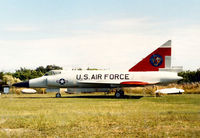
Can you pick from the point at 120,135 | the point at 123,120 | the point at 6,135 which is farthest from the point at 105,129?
the point at 6,135

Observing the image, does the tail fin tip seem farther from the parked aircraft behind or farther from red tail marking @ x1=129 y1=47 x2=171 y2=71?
red tail marking @ x1=129 y1=47 x2=171 y2=71

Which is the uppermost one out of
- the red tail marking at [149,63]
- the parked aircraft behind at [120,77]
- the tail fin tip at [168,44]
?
the tail fin tip at [168,44]

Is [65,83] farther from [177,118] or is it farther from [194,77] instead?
[194,77]

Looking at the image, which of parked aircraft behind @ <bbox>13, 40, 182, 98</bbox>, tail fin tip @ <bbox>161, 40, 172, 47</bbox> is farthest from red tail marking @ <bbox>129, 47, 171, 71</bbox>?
tail fin tip @ <bbox>161, 40, 172, 47</bbox>

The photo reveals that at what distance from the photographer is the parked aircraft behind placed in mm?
28312

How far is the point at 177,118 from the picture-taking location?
10.9 meters

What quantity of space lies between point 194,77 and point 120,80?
3022cm

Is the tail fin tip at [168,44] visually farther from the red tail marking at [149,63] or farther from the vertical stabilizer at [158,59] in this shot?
the red tail marking at [149,63]

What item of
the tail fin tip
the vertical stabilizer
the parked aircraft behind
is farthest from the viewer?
the vertical stabilizer

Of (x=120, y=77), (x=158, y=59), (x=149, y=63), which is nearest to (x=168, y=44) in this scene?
(x=158, y=59)

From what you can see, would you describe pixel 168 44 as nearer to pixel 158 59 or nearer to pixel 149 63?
pixel 158 59

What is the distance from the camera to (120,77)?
29.2m

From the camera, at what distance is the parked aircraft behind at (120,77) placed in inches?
1115

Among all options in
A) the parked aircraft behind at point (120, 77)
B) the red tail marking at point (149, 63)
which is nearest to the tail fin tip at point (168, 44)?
the parked aircraft behind at point (120, 77)
